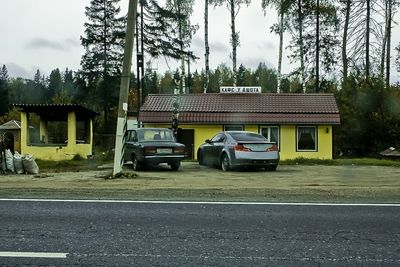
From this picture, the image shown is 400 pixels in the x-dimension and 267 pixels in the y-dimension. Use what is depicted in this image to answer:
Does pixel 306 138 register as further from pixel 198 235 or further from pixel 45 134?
pixel 198 235

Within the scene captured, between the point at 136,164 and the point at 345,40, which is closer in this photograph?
the point at 136,164

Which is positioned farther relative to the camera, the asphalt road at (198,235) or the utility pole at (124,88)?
the utility pole at (124,88)

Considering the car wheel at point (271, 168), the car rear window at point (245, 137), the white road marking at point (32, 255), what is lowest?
the white road marking at point (32, 255)

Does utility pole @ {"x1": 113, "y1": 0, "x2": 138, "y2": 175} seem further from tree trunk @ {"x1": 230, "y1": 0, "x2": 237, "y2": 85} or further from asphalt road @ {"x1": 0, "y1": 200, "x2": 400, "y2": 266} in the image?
tree trunk @ {"x1": 230, "y1": 0, "x2": 237, "y2": 85}

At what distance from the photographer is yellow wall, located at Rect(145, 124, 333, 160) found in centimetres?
2992

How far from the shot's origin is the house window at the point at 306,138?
3041cm

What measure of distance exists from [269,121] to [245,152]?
43.5 feet

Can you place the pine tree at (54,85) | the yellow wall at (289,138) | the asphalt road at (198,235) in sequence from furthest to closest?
the pine tree at (54,85) < the yellow wall at (289,138) < the asphalt road at (198,235)

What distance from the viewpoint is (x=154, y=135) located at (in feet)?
60.0

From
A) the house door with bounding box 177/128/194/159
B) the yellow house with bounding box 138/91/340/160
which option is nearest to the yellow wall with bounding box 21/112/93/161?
the yellow house with bounding box 138/91/340/160

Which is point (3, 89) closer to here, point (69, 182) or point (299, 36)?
point (299, 36)

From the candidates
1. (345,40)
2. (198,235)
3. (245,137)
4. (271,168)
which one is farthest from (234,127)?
(198,235)

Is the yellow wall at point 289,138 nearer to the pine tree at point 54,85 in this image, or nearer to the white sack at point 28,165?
the white sack at point 28,165

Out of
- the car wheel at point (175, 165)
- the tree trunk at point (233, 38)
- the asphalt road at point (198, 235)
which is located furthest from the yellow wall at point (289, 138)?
the asphalt road at point (198, 235)
